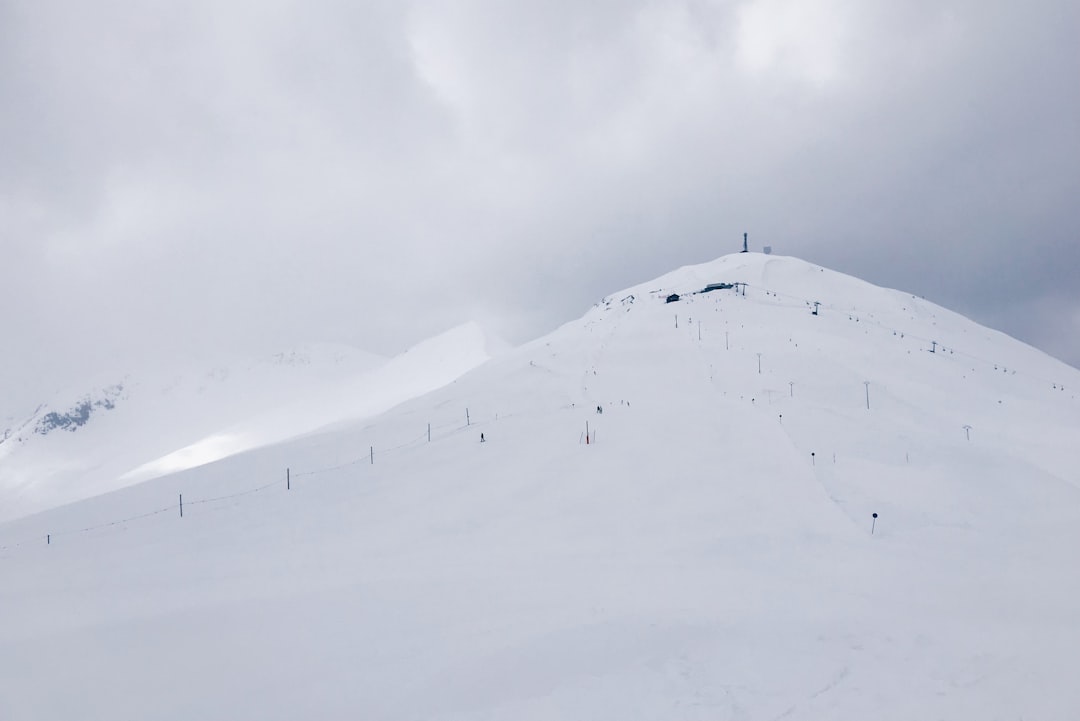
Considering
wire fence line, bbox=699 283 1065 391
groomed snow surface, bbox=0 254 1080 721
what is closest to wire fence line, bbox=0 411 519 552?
groomed snow surface, bbox=0 254 1080 721

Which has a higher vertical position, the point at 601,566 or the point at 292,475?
the point at 292,475

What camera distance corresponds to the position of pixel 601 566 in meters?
13.3

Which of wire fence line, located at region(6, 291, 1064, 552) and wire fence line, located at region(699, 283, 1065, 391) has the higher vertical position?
wire fence line, located at region(699, 283, 1065, 391)

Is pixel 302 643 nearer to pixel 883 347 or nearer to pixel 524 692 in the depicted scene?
pixel 524 692

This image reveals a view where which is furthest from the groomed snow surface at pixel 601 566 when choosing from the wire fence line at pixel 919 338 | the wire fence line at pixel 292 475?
the wire fence line at pixel 919 338

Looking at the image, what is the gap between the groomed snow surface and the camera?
952cm

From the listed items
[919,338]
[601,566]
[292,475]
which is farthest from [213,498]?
[919,338]

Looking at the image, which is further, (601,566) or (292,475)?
(292,475)

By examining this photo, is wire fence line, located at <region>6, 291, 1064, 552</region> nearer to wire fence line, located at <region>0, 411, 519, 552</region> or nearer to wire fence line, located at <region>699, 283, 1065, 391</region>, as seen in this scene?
wire fence line, located at <region>0, 411, 519, 552</region>

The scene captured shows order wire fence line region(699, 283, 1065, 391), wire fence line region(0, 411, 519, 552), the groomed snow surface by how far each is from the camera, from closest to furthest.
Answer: the groomed snow surface
wire fence line region(0, 411, 519, 552)
wire fence line region(699, 283, 1065, 391)

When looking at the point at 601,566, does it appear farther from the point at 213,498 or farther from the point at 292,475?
the point at 213,498

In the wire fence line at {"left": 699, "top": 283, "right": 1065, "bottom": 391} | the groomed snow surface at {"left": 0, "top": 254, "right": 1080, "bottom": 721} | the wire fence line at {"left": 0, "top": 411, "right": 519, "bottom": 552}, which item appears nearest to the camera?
the groomed snow surface at {"left": 0, "top": 254, "right": 1080, "bottom": 721}

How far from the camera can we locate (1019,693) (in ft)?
29.0

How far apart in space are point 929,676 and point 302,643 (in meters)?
10.2
